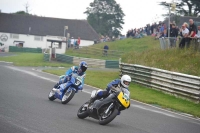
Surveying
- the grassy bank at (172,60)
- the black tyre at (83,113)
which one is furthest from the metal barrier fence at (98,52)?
the black tyre at (83,113)

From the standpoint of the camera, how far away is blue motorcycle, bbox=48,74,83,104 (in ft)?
48.2

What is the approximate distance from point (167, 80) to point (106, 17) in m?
87.9

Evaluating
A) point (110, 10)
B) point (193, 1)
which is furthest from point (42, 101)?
point (110, 10)

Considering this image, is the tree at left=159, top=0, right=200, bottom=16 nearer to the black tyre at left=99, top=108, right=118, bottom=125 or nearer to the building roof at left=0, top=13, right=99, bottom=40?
the building roof at left=0, top=13, right=99, bottom=40

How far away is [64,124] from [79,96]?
788 cm

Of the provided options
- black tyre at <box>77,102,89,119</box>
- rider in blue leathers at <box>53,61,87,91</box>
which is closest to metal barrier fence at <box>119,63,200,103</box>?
rider in blue leathers at <box>53,61,87,91</box>

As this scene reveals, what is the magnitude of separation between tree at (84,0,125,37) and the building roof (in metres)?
15.7

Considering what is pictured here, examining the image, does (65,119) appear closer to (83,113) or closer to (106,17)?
(83,113)

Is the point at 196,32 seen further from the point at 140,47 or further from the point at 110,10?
the point at 110,10

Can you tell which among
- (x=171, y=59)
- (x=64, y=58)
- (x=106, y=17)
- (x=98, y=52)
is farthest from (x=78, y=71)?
(x=106, y=17)

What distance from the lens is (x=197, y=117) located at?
52.4 feet

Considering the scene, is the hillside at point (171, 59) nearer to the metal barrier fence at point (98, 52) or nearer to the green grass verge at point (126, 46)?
the green grass verge at point (126, 46)

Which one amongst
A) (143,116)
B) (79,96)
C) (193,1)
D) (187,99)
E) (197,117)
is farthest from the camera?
(193,1)

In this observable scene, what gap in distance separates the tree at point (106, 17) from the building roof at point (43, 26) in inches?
617
